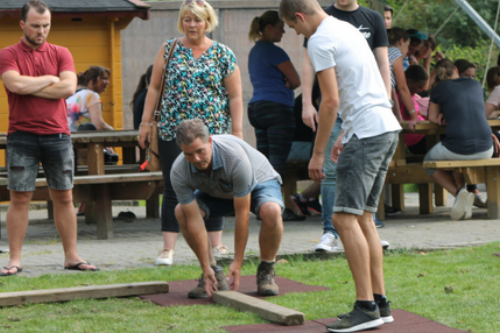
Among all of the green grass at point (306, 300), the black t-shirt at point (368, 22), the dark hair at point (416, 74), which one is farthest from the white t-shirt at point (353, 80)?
the dark hair at point (416, 74)

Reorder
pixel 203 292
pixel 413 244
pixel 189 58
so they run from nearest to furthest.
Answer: pixel 203 292 → pixel 189 58 → pixel 413 244

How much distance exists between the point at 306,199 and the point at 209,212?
4275 mm

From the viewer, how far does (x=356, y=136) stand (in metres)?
3.88

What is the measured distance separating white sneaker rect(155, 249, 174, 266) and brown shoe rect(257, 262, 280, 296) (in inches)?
49.0

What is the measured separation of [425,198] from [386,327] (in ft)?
18.3

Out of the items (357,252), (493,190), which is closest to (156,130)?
(357,252)

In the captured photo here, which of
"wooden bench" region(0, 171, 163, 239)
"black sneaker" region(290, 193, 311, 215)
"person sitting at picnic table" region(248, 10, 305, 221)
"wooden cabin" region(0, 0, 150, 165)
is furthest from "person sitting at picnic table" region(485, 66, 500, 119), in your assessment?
"wooden cabin" region(0, 0, 150, 165)

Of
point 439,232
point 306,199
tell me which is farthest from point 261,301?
point 306,199

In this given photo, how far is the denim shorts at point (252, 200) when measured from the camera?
4.66m

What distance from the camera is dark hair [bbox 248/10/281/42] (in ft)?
25.6

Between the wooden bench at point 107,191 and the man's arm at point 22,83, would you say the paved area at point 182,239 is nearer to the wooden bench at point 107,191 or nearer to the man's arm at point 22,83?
the wooden bench at point 107,191

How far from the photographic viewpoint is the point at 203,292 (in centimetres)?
461

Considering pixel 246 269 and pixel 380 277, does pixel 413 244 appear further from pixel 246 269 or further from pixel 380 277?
pixel 380 277

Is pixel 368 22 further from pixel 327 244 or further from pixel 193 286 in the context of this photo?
pixel 193 286
